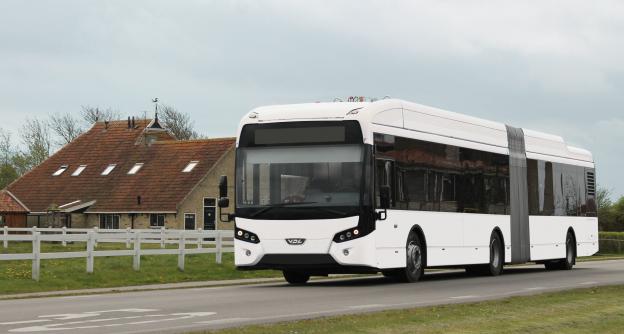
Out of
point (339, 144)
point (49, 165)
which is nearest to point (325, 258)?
point (339, 144)

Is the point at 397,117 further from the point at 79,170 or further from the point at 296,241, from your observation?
the point at 79,170

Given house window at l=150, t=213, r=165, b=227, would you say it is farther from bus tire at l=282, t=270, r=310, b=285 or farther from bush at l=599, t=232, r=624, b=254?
bus tire at l=282, t=270, r=310, b=285

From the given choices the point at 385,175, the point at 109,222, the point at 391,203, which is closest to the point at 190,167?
the point at 109,222

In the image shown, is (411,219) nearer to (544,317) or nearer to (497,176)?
(497,176)

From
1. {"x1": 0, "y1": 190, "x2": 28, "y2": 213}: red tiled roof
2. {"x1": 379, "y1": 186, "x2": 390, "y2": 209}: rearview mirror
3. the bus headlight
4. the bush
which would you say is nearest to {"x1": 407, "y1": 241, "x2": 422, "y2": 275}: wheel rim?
{"x1": 379, "y1": 186, "x2": 390, "y2": 209}: rearview mirror

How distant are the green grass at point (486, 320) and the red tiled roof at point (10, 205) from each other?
6312cm

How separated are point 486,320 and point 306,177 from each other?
329 inches

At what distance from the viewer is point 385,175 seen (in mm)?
24016

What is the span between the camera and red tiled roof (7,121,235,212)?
7612 cm

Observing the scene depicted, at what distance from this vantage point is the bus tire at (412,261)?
82.5ft

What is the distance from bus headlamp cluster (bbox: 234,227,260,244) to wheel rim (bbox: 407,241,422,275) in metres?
3.42

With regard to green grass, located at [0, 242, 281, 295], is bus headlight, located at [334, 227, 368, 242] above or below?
above

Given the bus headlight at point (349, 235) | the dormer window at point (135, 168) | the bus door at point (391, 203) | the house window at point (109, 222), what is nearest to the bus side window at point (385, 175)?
the bus door at point (391, 203)

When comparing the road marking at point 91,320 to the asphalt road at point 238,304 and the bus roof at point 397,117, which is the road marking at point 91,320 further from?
the bus roof at point 397,117
